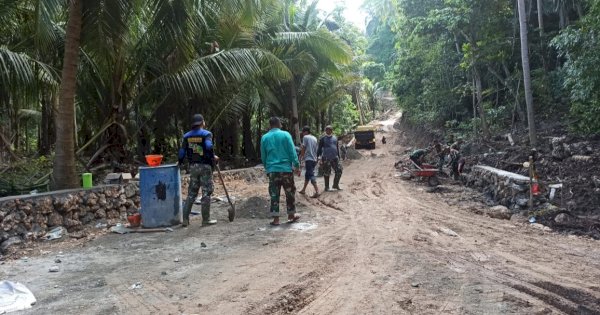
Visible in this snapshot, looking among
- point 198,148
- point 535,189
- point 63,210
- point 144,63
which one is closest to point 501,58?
point 535,189

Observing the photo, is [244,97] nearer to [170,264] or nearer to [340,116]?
[170,264]

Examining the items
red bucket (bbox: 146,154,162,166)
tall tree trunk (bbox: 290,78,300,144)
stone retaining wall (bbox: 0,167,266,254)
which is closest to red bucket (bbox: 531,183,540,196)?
red bucket (bbox: 146,154,162,166)

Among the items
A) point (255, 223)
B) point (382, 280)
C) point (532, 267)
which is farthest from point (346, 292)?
point (255, 223)

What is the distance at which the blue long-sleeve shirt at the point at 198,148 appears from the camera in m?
7.48

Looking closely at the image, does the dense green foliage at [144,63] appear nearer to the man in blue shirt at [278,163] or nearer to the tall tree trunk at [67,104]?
the tall tree trunk at [67,104]

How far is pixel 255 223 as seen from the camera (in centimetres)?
793

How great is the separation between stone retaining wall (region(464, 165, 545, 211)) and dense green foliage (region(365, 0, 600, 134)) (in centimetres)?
277

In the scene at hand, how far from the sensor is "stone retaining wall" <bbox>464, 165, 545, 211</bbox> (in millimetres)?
9219

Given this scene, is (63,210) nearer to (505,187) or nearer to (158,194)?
(158,194)

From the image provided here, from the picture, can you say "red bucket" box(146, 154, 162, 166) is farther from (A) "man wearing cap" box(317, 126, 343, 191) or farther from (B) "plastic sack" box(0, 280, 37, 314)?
(A) "man wearing cap" box(317, 126, 343, 191)

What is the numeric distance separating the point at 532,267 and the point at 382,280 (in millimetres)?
1679

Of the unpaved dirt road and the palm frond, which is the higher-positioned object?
the palm frond

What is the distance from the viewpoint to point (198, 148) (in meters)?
7.48

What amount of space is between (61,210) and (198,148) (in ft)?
8.43
